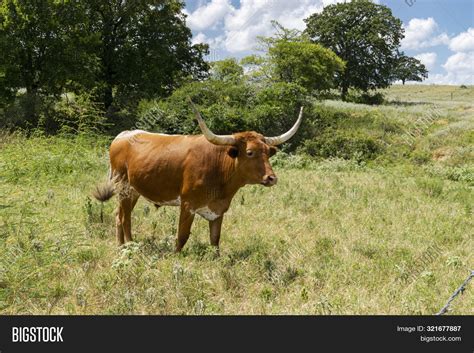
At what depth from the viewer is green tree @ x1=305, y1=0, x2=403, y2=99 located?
43.6m

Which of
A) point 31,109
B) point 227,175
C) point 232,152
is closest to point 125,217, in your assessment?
point 227,175

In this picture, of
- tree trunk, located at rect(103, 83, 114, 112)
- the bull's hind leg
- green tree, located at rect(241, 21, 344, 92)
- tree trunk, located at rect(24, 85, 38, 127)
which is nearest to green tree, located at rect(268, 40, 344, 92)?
green tree, located at rect(241, 21, 344, 92)

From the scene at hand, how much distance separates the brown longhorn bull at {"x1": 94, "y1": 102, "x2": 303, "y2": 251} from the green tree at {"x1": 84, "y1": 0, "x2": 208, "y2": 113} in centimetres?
2026

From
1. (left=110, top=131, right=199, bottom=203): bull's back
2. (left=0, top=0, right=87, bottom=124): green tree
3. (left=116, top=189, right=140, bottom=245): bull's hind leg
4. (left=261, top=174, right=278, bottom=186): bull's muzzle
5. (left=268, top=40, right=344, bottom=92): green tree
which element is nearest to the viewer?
(left=261, top=174, right=278, bottom=186): bull's muzzle

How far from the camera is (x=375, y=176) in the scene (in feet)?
46.9

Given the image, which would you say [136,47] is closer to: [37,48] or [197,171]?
[37,48]

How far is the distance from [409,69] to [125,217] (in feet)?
187

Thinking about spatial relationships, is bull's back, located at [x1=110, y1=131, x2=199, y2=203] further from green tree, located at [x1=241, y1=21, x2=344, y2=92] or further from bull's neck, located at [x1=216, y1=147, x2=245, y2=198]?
green tree, located at [x1=241, y1=21, x2=344, y2=92]

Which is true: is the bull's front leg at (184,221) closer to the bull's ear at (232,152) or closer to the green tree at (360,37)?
the bull's ear at (232,152)

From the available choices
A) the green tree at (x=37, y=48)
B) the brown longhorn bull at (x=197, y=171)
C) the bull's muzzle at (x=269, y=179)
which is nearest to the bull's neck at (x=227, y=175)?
the brown longhorn bull at (x=197, y=171)

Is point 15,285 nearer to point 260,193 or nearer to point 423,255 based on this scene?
point 423,255

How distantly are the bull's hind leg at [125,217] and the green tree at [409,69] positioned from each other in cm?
4718

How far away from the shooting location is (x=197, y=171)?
5.61m
